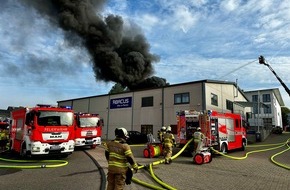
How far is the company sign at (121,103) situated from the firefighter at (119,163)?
23322 millimetres

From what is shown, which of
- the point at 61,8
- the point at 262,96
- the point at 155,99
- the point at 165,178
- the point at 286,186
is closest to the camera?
the point at 286,186

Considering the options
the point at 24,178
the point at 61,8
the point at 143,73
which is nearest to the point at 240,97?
the point at 143,73

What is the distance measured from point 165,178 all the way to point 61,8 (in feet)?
81.7

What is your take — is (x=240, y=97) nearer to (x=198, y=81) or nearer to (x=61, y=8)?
(x=198, y=81)

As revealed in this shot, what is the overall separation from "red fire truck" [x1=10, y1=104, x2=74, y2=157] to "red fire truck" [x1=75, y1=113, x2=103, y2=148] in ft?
14.3

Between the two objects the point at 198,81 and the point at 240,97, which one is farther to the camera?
the point at 240,97

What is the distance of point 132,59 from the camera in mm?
33312

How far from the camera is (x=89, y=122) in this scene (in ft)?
55.7

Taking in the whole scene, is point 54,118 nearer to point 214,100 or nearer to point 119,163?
point 119,163

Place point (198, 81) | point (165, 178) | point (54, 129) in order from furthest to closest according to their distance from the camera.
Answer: point (198, 81), point (54, 129), point (165, 178)

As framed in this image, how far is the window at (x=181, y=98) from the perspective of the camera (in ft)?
76.0

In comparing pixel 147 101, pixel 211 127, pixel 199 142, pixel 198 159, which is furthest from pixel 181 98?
pixel 198 159

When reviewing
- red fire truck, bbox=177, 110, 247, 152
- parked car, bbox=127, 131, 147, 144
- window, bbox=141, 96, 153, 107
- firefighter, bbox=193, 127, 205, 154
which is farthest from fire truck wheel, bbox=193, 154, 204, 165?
window, bbox=141, 96, 153, 107

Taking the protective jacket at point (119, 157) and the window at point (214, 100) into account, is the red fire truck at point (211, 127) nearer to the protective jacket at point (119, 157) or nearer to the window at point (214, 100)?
the window at point (214, 100)
